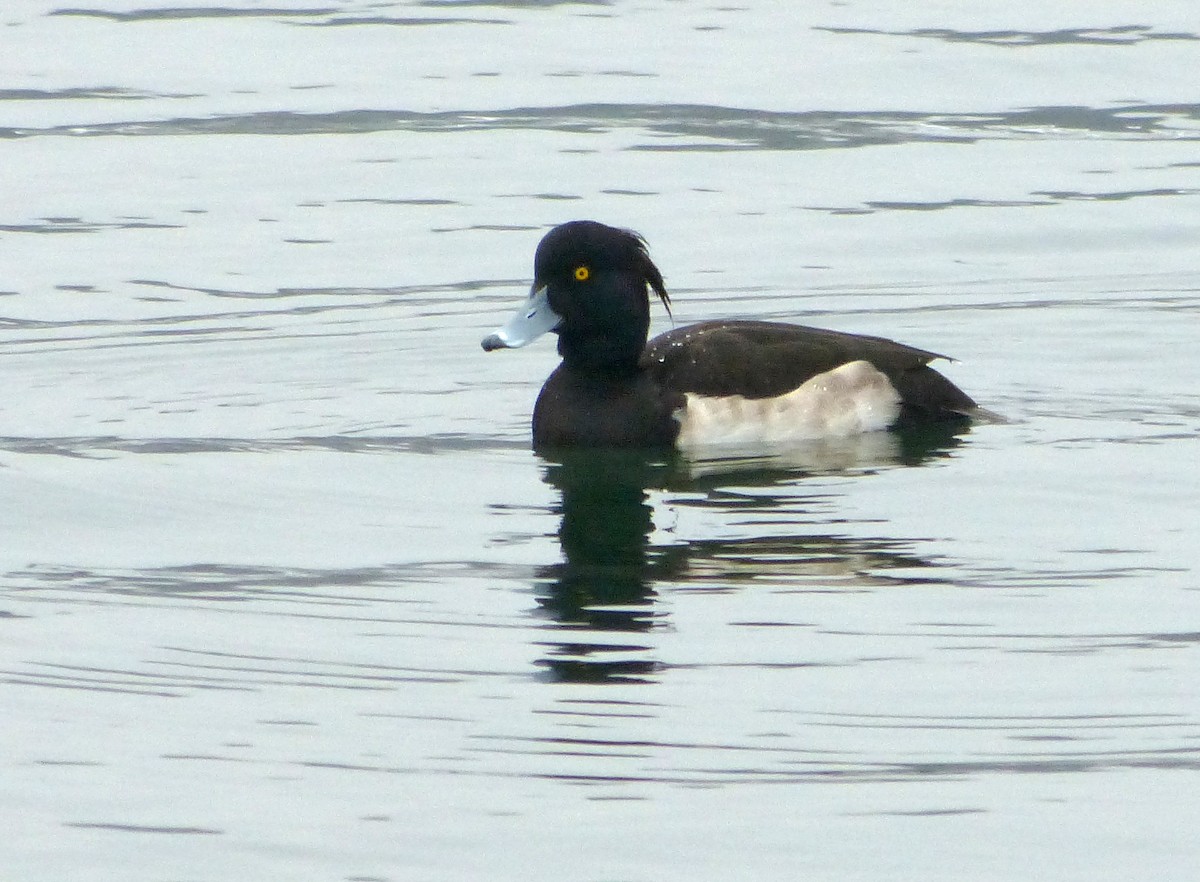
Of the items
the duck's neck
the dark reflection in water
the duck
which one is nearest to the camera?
the dark reflection in water

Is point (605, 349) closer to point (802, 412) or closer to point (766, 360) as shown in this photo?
point (766, 360)

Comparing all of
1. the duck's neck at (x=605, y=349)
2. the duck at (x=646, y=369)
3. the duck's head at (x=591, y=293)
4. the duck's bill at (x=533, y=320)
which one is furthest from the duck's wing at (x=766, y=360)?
the duck's bill at (x=533, y=320)

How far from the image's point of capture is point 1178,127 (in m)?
16.2

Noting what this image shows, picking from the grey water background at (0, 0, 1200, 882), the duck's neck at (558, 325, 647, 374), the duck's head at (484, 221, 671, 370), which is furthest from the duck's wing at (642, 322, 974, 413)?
the grey water background at (0, 0, 1200, 882)

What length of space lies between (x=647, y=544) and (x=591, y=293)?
69.0 inches

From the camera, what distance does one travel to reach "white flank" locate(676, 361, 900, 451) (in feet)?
31.8

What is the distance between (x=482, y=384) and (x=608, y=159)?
4.85m

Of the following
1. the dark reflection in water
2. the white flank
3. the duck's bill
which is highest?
the duck's bill

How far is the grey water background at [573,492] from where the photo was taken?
5.89 m

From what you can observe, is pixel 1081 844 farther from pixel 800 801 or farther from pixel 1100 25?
pixel 1100 25

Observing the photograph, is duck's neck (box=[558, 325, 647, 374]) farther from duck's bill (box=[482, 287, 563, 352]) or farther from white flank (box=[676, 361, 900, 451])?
white flank (box=[676, 361, 900, 451])

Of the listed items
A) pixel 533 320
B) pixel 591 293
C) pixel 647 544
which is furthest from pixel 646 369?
pixel 647 544

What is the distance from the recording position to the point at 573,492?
29.8 feet

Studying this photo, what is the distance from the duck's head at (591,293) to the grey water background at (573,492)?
51cm
